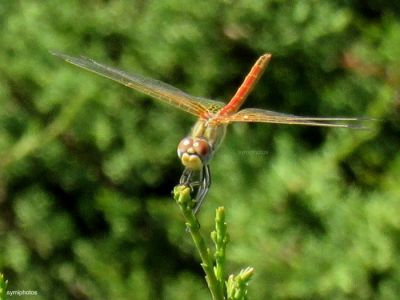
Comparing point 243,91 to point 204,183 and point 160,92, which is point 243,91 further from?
point 204,183

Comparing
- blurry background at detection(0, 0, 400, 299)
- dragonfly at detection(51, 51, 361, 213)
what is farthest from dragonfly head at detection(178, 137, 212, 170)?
blurry background at detection(0, 0, 400, 299)

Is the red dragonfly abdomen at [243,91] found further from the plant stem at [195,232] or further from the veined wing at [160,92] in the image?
the plant stem at [195,232]

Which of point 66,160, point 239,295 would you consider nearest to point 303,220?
point 66,160

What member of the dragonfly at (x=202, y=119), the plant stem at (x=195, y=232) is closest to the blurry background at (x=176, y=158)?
the dragonfly at (x=202, y=119)

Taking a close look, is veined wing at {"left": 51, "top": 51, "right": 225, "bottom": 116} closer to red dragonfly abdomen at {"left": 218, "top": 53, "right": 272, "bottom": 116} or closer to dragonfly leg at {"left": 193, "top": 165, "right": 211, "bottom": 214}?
red dragonfly abdomen at {"left": 218, "top": 53, "right": 272, "bottom": 116}

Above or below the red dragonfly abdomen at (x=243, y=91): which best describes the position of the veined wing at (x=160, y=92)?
above

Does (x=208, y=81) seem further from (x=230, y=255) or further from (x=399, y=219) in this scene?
(x=399, y=219)
